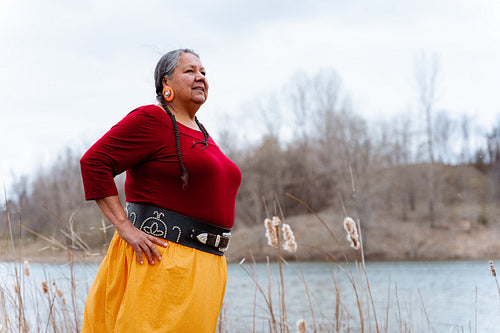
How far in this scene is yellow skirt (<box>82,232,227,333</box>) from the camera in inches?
60.6

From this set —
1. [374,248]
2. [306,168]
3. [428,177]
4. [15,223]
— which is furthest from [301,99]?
[15,223]

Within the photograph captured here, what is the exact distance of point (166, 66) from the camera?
1816 millimetres

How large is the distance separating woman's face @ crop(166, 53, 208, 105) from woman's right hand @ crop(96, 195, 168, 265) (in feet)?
1.52

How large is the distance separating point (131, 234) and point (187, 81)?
60 centimetres

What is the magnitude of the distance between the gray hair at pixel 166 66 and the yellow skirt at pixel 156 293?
0.62 m

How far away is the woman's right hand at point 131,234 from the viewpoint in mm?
1565

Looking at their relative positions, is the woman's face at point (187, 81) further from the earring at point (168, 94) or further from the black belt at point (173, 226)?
the black belt at point (173, 226)

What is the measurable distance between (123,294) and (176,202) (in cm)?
36

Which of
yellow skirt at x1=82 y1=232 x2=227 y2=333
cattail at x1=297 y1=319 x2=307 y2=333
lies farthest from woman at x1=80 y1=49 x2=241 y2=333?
cattail at x1=297 y1=319 x2=307 y2=333

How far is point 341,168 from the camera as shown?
30.5 meters

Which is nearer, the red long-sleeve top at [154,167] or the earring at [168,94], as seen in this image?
the red long-sleeve top at [154,167]

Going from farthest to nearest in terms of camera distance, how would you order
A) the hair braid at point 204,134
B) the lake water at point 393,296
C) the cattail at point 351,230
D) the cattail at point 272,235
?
Answer: the lake water at point 393,296
the cattail at point 272,235
the cattail at point 351,230
the hair braid at point 204,134

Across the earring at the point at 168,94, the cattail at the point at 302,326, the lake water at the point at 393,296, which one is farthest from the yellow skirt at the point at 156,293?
the lake water at the point at 393,296

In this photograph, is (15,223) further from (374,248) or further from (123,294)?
(374,248)
